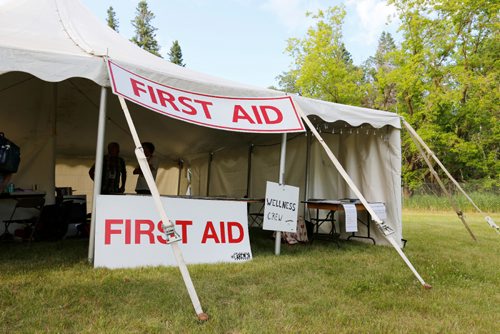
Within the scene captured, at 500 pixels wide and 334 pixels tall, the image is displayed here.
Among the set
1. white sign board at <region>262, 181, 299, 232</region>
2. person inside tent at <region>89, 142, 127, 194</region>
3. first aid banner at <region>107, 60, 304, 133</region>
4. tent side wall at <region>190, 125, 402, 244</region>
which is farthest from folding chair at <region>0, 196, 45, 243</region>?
tent side wall at <region>190, 125, 402, 244</region>

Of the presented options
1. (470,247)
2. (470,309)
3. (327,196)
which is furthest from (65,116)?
(470,247)

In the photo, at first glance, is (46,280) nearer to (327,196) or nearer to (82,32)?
(82,32)

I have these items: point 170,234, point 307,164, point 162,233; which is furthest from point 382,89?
point 170,234

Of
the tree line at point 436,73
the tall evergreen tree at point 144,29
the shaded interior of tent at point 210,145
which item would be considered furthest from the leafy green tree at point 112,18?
the shaded interior of tent at point 210,145

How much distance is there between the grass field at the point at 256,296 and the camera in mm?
2107

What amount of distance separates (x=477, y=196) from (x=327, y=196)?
11.6 m

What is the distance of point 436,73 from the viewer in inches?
643

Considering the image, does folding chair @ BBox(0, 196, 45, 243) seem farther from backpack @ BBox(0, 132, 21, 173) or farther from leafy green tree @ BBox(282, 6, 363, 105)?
leafy green tree @ BBox(282, 6, 363, 105)

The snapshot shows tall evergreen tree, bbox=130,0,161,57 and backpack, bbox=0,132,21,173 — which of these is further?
tall evergreen tree, bbox=130,0,161,57

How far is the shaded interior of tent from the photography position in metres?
5.12

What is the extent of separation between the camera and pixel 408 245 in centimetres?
522

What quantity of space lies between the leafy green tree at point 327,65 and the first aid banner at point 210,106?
13.9 meters

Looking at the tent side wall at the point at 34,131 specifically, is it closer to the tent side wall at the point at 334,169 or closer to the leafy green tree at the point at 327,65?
the tent side wall at the point at 334,169

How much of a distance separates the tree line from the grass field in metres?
14.1
